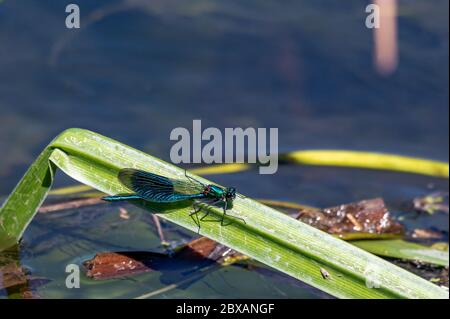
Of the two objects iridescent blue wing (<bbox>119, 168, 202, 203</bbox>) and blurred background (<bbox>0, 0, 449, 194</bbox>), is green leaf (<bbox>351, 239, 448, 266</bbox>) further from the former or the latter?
iridescent blue wing (<bbox>119, 168, 202, 203</bbox>)

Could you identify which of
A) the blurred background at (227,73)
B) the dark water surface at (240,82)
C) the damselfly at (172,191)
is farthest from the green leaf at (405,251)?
the damselfly at (172,191)

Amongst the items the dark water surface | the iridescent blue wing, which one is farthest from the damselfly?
the dark water surface

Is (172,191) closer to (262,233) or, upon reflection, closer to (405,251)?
(262,233)
